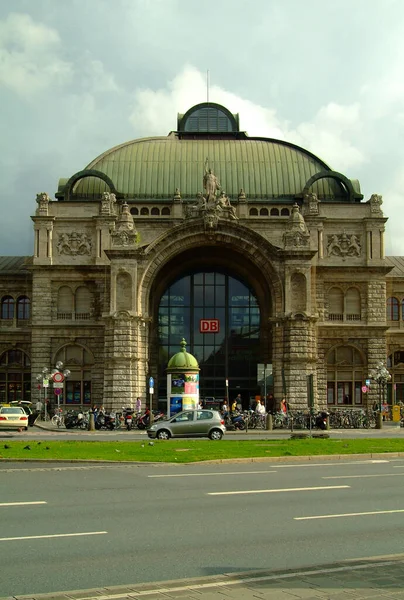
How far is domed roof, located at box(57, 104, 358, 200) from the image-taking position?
64688mm

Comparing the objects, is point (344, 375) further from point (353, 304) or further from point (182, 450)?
point (182, 450)

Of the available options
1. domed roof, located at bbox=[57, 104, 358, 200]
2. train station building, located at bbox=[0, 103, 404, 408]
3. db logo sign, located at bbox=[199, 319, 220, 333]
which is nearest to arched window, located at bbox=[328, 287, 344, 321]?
train station building, located at bbox=[0, 103, 404, 408]

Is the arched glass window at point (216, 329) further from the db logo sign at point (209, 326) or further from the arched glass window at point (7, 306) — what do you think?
A: the arched glass window at point (7, 306)

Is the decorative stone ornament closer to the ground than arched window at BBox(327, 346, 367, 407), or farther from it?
farther from it

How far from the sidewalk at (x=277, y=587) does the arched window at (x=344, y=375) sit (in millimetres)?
52396

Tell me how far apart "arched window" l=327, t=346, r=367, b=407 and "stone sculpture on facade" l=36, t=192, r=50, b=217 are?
24136 millimetres

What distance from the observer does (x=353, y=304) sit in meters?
61.9

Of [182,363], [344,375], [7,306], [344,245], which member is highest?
[344,245]

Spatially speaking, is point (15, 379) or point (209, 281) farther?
point (15, 379)

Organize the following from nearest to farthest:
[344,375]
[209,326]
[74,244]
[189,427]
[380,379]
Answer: [189,427] → [380,379] → [344,375] → [74,244] → [209,326]

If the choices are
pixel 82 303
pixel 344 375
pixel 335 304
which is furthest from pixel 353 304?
pixel 82 303

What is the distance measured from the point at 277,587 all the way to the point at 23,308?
195 ft

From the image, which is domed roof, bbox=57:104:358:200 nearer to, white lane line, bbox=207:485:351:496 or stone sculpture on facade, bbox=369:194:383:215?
stone sculpture on facade, bbox=369:194:383:215

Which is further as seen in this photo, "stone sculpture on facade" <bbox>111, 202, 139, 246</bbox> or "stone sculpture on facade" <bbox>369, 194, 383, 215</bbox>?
"stone sculpture on facade" <bbox>369, 194, 383, 215</bbox>
